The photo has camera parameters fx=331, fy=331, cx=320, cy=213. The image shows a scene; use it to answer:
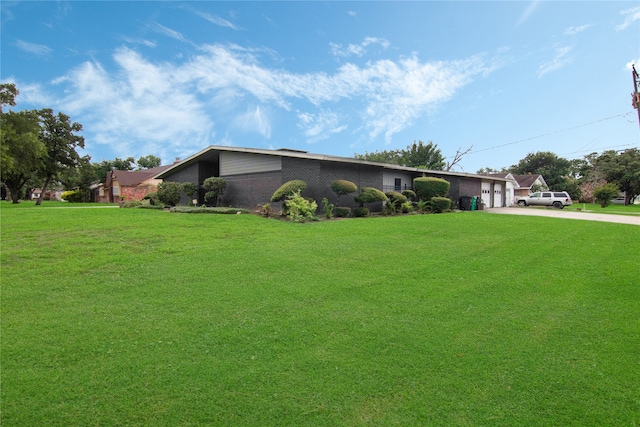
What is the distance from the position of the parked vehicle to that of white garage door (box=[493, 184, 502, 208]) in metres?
3.41

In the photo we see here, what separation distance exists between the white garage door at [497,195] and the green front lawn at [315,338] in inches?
995

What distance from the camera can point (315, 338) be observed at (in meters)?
3.74

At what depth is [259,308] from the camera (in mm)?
4531

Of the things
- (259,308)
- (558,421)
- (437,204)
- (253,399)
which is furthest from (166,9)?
(437,204)

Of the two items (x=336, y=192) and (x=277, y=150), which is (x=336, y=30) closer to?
(x=277, y=150)

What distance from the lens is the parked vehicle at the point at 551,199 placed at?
30.3 meters

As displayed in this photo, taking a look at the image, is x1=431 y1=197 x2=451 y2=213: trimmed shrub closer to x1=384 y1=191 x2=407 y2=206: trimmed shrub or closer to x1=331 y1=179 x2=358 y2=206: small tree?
x1=384 y1=191 x2=407 y2=206: trimmed shrub

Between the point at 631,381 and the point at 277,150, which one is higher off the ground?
the point at 277,150

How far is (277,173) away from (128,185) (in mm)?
28842

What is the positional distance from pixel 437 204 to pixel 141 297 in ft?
58.4

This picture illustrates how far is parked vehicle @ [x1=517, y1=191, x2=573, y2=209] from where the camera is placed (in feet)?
99.5

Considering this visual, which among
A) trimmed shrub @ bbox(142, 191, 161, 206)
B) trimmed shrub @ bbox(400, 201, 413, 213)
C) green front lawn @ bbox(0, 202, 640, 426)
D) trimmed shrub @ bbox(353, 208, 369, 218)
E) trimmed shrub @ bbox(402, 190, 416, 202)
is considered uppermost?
trimmed shrub @ bbox(402, 190, 416, 202)

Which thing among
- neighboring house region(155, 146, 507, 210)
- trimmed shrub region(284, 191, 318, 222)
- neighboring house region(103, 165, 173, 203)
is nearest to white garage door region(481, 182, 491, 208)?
neighboring house region(155, 146, 507, 210)

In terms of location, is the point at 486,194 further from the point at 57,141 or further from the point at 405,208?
the point at 57,141
